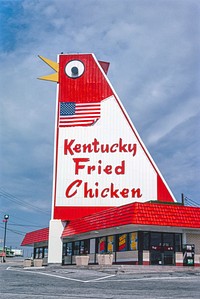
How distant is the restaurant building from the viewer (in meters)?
36.6

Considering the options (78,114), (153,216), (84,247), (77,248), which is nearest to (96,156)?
(78,114)

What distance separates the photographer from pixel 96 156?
125ft

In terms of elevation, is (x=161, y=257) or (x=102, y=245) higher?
(x=102, y=245)

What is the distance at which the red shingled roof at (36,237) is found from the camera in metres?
44.2

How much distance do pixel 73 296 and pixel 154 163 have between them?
26680 millimetres

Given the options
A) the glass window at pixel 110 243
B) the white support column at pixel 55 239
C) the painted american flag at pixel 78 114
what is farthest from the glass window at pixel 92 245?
the painted american flag at pixel 78 114

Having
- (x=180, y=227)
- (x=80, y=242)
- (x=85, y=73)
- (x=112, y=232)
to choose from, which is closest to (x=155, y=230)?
Answer: (x=180, y=227)

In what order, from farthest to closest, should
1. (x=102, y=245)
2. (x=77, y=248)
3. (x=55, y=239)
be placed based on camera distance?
1. (x=77, y=248)
2. (x=55, y=239)
3. (x=102, y=245)

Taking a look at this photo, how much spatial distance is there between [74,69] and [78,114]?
4943mm

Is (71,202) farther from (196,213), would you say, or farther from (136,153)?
(196,213)

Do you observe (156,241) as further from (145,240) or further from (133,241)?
(133,241)

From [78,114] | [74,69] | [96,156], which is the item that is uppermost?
[74,69]

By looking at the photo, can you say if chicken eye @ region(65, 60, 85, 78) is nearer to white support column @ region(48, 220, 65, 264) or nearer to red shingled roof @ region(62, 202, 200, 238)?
white support column @ region(48, 220, 65, 264)

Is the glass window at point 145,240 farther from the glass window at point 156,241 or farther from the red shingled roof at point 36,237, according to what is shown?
the red shingled roof at point 36,237
